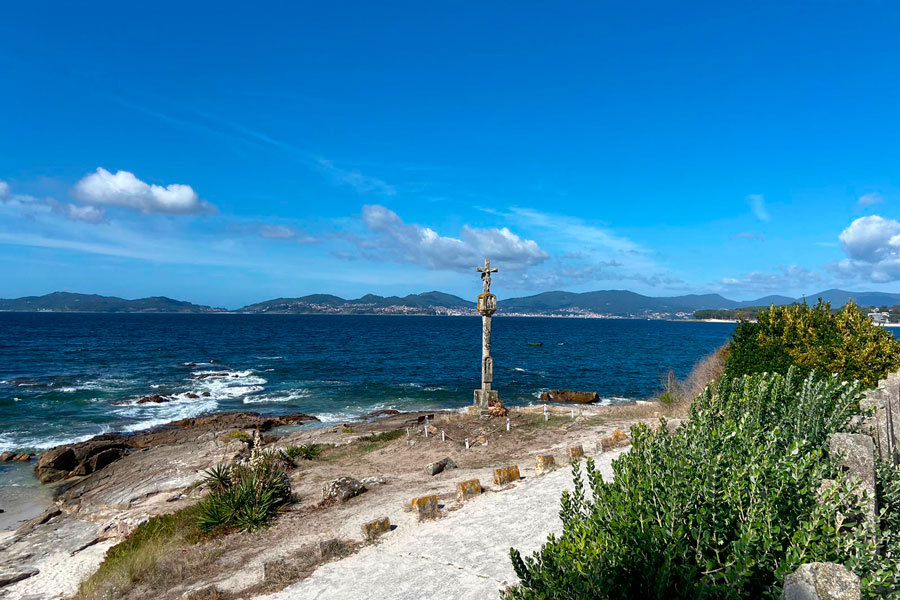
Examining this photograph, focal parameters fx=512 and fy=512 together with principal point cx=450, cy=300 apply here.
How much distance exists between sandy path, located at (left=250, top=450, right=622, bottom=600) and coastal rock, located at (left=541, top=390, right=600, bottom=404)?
28217 millimetres

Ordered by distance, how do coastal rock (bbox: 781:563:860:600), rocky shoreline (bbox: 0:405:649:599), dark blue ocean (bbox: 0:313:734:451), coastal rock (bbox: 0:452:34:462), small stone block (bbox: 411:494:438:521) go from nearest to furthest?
coastal rock (bbox: 781:563:860:600)
rocky shoreline (bbox: 0:405:649:599)
small stone block (bbox: 411:494:438:521)
coastal rock (bbox: 0:452:34:462)
dark blue ocean (bbox: 0:313:734:451)

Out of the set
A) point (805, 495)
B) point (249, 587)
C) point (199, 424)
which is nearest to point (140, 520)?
point (249, 587)

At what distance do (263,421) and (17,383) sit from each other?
89.8 ft

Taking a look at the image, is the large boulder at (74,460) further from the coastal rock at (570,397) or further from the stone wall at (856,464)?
the coastal rock at (570,397)

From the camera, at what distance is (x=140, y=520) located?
13.5m

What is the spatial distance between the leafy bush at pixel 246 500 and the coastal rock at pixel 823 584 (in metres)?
10.1

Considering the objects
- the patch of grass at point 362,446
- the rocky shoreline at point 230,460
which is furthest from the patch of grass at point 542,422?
the patch of grass at point 362,446

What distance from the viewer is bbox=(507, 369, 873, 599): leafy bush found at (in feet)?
11.8

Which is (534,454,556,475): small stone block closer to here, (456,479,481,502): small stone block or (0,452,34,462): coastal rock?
(456,479,481,502): small stone block

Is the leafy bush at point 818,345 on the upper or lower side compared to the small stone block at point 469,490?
upper

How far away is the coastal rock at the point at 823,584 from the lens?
2729 millimetres

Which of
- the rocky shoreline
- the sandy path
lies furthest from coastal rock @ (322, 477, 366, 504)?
the sandy path

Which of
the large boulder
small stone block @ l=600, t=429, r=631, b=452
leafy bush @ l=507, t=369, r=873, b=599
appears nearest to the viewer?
leafy bush @ l=507, t=369, r=873, b=599

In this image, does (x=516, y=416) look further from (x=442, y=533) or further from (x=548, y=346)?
(x=548, y=346)
